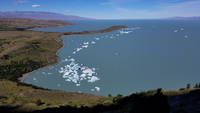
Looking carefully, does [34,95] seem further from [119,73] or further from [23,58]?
[23,58]

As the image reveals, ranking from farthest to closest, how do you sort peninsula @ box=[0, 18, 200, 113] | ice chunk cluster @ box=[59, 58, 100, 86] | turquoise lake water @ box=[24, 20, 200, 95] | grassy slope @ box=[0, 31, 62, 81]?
1. grassy slope @ box=[0, 31, 62, 81]
2. ice chunk cluster @ box=[59, 58, 100, 86]
3. turquoise lake water @ box=[24, 20, 200, 95]
4. peninsula @ box=[0, 18, 200, 113]

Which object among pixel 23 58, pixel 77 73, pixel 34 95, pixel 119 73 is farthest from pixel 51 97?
pixel 23 58

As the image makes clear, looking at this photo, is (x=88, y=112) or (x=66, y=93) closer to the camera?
(x=88, y=112)

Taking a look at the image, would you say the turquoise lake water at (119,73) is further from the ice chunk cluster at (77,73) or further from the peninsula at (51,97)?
the peninsula at (51,97)

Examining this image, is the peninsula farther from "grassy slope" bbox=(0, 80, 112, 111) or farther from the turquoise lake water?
the turquoise lake water

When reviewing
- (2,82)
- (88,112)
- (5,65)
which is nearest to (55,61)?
(5,65)

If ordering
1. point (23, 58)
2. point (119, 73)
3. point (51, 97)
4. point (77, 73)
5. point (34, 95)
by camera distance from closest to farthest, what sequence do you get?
point (51, 97) < point (34, 95) < point (119, 73) < point (77, 73) < point (23, 58)

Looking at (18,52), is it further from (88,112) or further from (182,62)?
(88,112)

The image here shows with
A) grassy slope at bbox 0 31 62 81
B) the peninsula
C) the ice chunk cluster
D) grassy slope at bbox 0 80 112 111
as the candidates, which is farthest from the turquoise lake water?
the peninsula

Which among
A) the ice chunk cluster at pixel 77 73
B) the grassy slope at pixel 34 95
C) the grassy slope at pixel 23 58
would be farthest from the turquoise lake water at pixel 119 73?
the grassy slope at pixel 34 95
